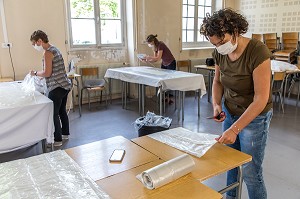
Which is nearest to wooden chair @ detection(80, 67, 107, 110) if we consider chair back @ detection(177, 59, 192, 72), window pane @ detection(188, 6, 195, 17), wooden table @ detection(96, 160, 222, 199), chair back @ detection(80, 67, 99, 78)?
chair back @ detection(80, 67, 99, 78)

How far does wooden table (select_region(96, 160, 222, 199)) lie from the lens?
1.02 metres

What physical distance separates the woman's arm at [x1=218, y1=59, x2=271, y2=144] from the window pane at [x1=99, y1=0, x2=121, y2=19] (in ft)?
15.3

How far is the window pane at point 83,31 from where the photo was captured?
205 inches

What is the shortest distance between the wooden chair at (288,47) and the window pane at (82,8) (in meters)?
4.15

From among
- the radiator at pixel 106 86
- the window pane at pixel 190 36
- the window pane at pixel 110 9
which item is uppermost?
the window pane at pixel 110 9

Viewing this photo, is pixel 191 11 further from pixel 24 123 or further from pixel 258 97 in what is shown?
pixel 258 97

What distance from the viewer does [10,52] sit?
4.30 m

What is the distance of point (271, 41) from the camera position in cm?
609

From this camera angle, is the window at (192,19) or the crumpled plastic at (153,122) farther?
the window at (192,19)

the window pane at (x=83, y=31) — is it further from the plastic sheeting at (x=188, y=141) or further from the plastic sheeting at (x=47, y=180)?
the plastic sheeting at (x=47, y=180)

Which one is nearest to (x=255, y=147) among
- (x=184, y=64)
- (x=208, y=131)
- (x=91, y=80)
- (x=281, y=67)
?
(x=208, y=131)

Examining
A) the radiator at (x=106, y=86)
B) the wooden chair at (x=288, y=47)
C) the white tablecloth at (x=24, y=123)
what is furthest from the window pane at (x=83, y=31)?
the wooden chair at (x=288, y=47)

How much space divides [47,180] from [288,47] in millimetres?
6139

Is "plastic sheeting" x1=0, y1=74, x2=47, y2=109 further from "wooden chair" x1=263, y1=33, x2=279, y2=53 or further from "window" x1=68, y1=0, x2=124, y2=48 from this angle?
"wooden chair" x1=263, y1=33, x2=279, y2=53
